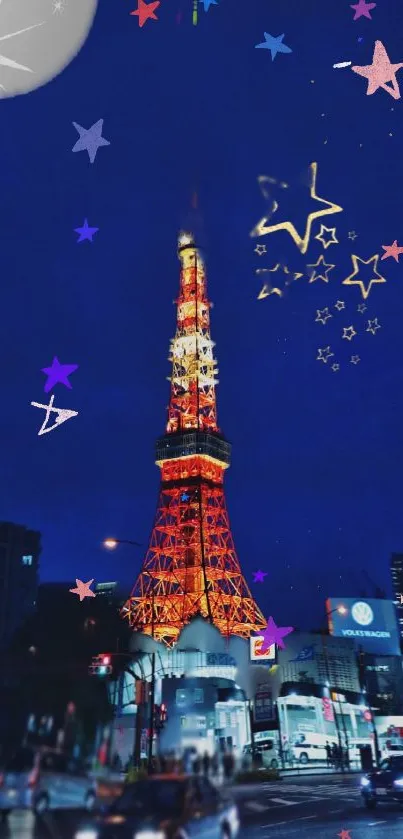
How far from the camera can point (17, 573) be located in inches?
3123

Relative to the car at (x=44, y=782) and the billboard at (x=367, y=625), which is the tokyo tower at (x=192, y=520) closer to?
the billboard at (x=367, y=625)

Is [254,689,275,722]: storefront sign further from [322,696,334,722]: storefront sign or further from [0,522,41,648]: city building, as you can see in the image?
[0,522,41,648]: city building

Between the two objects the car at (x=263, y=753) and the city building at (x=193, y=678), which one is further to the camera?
the city building at (x=193, y=678)

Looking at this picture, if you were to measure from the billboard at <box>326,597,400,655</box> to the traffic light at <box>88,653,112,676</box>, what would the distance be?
230 ft

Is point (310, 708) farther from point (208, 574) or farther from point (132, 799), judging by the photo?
A: point (132, 799)

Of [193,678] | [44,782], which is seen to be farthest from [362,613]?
[44,782]

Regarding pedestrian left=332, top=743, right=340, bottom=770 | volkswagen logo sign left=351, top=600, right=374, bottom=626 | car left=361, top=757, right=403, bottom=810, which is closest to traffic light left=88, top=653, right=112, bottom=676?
car left=361, top=757, right=403, bottom=810

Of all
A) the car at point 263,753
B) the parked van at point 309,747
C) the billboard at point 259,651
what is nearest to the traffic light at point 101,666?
the car at point 263,753

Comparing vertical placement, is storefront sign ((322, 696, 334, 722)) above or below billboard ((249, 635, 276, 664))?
below

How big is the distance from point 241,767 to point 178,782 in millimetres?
1116

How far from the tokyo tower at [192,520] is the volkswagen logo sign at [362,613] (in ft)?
66.3

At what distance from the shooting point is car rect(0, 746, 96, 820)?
7793 mm

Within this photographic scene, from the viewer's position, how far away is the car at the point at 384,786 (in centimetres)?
1909

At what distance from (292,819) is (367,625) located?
272 ft
